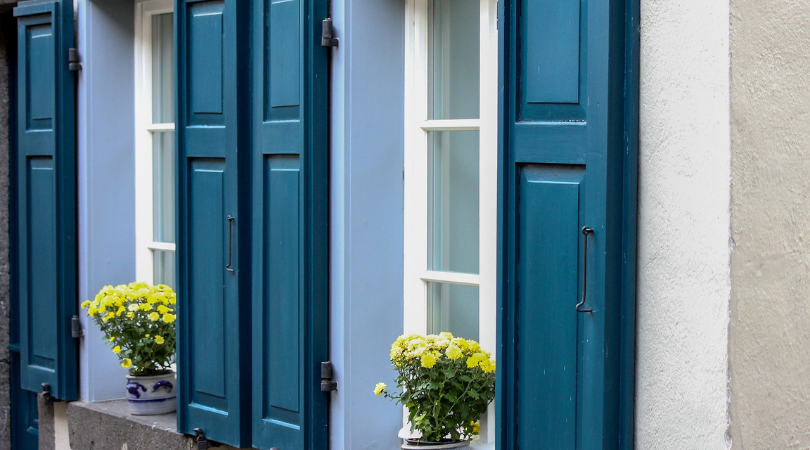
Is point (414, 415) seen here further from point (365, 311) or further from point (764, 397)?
point (764, 397)

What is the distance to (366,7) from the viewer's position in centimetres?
376

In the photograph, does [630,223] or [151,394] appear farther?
[151,394]

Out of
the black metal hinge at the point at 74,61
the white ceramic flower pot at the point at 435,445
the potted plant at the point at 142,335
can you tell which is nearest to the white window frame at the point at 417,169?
the white ceramic flower pot at the point at 435,445

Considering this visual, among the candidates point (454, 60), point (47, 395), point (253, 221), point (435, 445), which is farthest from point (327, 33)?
point (47, 395)

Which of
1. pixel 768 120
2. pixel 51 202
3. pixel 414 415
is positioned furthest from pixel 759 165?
pixel 51 202

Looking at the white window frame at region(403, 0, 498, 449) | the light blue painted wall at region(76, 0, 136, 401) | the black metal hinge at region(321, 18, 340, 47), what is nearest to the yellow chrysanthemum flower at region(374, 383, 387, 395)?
the white window frame at region(403, 0, 498, 449)

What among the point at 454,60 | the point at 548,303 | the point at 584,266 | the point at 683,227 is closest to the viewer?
the point at 683,227

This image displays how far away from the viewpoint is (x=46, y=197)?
17.0ft

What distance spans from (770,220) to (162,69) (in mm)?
3259

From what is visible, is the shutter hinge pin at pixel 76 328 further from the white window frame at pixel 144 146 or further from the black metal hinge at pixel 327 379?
the black metal hinge at pixel 327 379

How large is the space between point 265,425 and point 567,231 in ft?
5.48

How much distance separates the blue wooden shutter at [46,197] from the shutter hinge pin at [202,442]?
42.7 inches

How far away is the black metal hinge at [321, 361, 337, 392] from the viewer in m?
3.81

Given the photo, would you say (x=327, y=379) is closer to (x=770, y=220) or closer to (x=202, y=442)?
(x=202, y=442)
